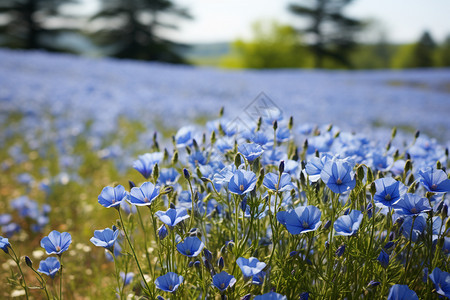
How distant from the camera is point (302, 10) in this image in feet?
120

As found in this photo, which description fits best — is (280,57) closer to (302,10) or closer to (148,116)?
(302,10)

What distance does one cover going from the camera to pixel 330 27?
3709 cm

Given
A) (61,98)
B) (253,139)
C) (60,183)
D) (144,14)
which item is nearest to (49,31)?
(144,14)

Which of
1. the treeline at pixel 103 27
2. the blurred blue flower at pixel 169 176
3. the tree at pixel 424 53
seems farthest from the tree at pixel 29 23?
the tree at pixel 424 53

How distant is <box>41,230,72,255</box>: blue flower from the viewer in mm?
1093

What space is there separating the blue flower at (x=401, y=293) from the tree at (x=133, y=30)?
31548 millimetres

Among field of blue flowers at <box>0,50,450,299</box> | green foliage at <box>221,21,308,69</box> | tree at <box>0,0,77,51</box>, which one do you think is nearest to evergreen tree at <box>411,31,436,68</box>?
green foliage at <box>221,21,308,69</box>

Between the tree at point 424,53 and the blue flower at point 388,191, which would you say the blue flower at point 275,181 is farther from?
the tree at point 424,53

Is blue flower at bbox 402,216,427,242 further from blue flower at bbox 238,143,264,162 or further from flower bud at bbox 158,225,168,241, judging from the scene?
flower bud at bbox 158,225,168,241

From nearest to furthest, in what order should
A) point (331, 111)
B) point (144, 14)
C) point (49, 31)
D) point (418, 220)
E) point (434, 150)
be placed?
point (418, 220), point (434, 150), point (331, 111), point (49, 31), point (144, 14)

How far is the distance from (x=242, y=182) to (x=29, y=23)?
3360cm

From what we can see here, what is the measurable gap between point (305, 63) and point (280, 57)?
602 centimetres

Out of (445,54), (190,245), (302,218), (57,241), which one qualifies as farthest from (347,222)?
(445,54)

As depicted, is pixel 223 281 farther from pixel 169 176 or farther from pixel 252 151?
pixel 169 176
